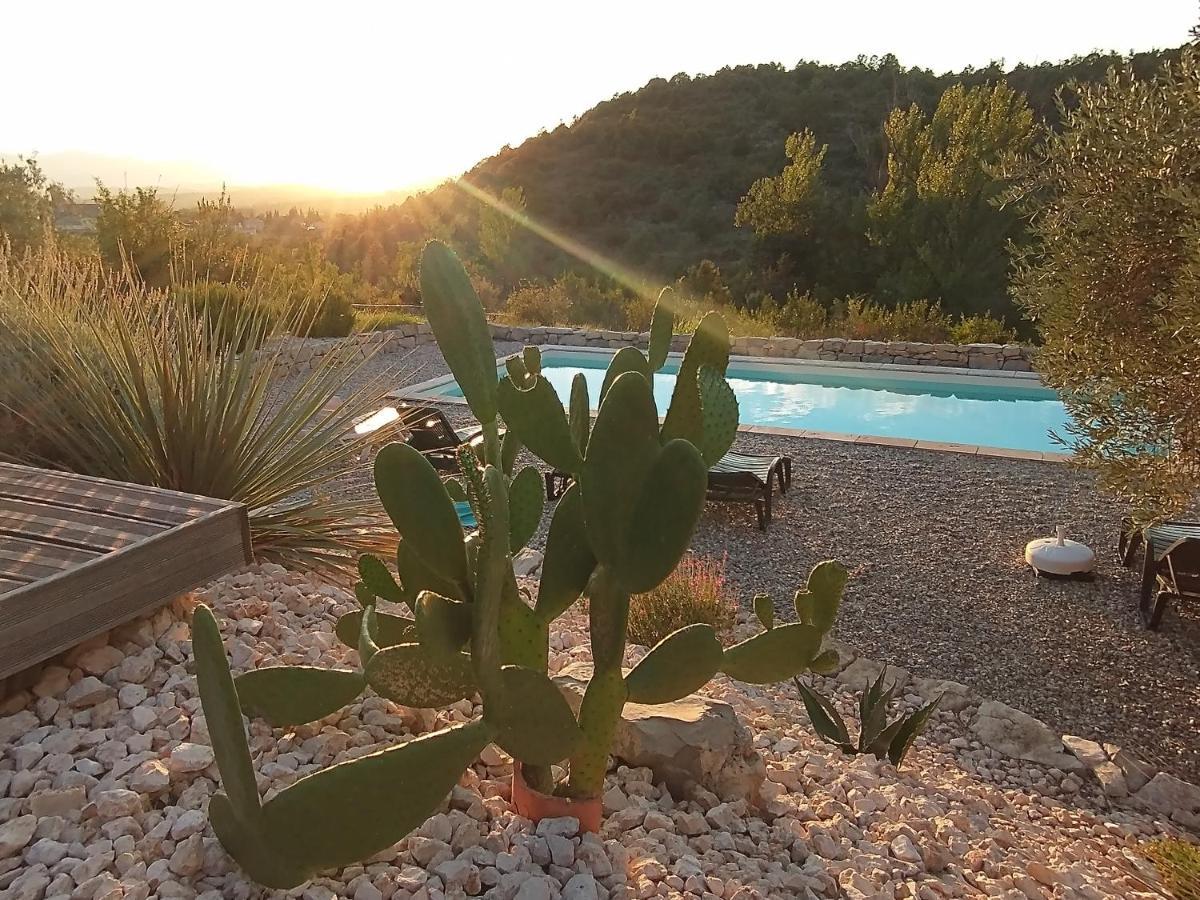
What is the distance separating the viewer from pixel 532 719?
1.30m

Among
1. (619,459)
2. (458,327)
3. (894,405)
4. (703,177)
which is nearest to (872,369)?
(894,405)

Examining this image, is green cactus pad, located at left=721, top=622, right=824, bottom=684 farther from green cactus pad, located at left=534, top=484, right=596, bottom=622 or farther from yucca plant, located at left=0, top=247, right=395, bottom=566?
yucca plant, located at left=0, top=247, right=395, bottom=566

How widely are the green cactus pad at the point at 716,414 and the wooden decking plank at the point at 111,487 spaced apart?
3.97 ft

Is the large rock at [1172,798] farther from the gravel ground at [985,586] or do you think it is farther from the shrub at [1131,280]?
the shrub at [1131,280]

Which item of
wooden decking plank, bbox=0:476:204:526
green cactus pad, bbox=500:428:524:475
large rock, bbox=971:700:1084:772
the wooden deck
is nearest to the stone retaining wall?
wooden decking plank, bbox=0:476:204:526

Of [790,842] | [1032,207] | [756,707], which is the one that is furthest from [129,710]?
[1032,207]

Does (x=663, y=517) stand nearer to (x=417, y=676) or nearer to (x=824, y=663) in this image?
(x=417, y=676)

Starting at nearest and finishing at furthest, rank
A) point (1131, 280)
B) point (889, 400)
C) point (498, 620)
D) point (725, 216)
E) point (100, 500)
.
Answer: point (498, 620), point (100, 500), point (1131, 280), point (889, 400), point (725, 216)

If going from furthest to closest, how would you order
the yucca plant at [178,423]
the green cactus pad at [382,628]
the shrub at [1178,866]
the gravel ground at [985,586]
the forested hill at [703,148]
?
the forested hill at [703,148] < the gravel ground at [985,586] < the yucca plant at [178,423] < the shrub at [1178,866] < the green cactus pad at [382,628]

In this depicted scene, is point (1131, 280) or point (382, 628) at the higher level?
point (1131, 280)

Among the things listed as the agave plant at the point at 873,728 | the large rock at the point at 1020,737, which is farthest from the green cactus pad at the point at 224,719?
the large rock at the point at 1020,737

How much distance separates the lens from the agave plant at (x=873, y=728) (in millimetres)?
2480

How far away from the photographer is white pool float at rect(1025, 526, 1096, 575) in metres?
4.04

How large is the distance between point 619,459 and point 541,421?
0.85ft
